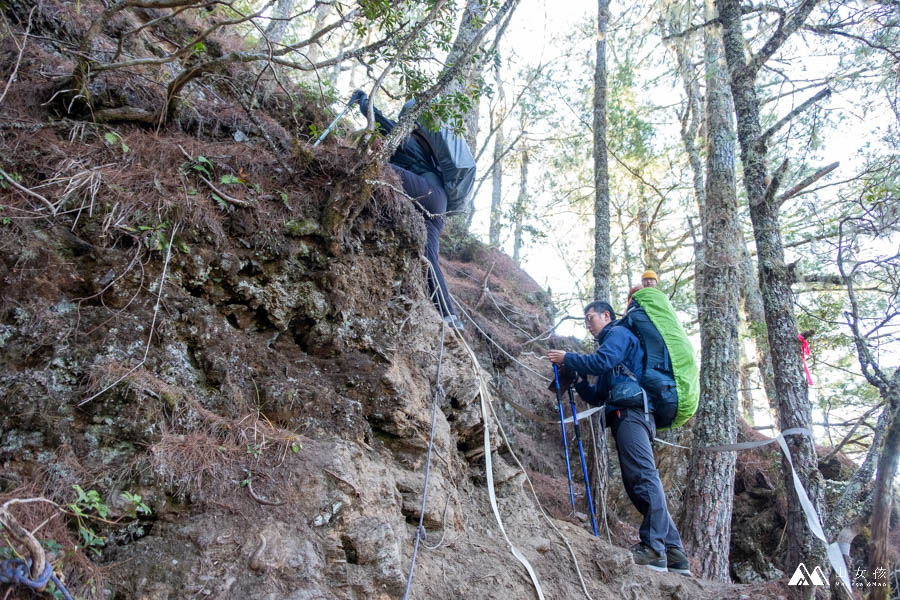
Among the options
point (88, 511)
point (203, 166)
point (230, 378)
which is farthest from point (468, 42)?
point (88, 511)

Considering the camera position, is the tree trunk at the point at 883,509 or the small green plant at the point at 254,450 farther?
the tree trunk at the point at 883,509

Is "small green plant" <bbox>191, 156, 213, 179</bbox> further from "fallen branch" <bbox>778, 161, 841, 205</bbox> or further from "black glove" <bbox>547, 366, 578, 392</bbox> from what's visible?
"fallen branch" <bbox>778, 161, 841, 205</bbox>

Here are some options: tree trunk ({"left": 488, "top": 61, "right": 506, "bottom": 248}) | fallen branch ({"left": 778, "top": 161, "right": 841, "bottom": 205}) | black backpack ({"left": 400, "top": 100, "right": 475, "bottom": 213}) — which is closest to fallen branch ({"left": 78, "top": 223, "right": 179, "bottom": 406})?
black backpack ({"left": 400, "top": 100, "right": 475, "bottom": 213})

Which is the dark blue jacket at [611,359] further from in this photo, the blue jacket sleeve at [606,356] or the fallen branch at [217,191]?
the fallen branch at [217,191]

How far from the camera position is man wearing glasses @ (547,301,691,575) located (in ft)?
14.5

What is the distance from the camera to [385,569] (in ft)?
10.0

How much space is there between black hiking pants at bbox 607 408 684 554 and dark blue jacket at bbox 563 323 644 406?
368 millimetres

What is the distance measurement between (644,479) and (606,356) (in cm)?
108

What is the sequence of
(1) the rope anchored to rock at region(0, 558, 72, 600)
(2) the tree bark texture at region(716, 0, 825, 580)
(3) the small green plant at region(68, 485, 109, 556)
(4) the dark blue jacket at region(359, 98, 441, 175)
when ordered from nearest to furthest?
(1) the rope anchored to rock at region(0, 558, 72, 600) < (3) the small green plant at region(68, 485, 109, 556) < (2) the tree bark texture at region(716, 0, 825, 580) < (4) the dark blue jacket at region(359, 98, 441, 175)

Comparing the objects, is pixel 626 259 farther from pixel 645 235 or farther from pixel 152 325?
pixel 152 325

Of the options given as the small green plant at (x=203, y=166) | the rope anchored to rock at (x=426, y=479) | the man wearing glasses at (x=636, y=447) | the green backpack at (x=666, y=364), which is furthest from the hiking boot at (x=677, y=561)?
the small green plant at (x=203, y=166)

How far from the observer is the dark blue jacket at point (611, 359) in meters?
4.68

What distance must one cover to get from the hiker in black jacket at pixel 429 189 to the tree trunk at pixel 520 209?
6974 mm

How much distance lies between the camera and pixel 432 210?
5754 millimetres
